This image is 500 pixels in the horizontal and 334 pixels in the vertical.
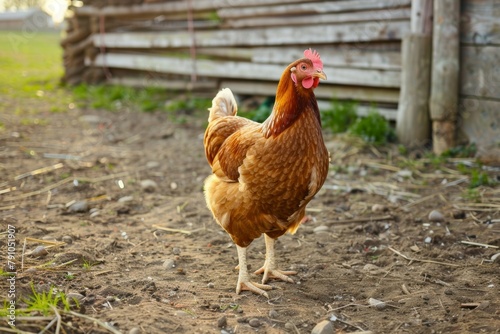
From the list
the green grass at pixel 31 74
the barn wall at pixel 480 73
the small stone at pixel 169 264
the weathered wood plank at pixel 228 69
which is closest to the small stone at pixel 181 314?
the small stone at pixel 169 264

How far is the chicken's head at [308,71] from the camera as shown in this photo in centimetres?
306

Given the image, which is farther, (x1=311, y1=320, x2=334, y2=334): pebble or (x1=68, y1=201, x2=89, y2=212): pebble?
(x1=68, y1=201, x2=89, y2=212): pebble

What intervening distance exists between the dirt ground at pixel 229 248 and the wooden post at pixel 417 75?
0.36 metres

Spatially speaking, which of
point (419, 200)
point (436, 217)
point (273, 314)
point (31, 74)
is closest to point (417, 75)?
point (419, 200)

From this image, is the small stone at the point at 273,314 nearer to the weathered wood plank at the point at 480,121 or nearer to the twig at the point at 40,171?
the twig at the point at 40,171

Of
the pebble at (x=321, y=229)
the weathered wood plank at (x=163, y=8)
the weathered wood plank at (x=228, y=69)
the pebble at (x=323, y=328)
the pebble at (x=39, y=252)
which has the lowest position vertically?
the pebble at (x=323, y=328)

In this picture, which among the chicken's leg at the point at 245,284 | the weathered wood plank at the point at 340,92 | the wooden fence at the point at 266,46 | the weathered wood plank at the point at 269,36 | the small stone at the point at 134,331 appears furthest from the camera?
the weathered wood plank at the point at 340,92

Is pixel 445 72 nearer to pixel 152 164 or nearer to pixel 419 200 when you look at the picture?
pixel 419 200

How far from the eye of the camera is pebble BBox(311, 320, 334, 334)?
109 inches

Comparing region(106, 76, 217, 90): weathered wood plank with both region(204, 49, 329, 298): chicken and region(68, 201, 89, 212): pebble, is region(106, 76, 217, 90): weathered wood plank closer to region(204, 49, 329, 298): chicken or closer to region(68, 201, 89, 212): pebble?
region(68, 201, 89, 212): pebble

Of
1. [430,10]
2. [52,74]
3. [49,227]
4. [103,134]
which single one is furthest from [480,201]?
[52,74]

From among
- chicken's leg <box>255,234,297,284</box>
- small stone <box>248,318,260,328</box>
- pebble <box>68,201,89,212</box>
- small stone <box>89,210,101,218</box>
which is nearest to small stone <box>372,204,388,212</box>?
chicken's leg <box>255,234,297,284</box>

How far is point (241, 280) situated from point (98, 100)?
6528 millimetres

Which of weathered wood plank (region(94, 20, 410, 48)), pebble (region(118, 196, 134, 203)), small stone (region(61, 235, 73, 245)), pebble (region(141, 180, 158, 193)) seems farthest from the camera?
weathered wood plank (region(94, 20, 410, 48))
